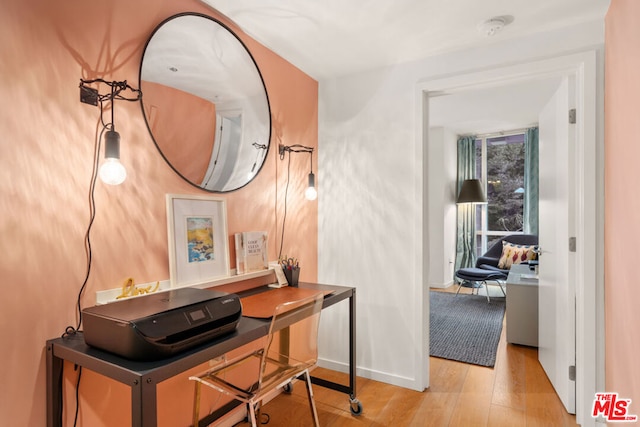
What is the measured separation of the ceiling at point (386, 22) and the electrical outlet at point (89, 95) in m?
0.86

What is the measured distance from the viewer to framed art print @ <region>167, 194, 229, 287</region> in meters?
1.74

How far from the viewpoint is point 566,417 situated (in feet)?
7.05

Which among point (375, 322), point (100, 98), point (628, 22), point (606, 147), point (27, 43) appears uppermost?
point (628, 22)

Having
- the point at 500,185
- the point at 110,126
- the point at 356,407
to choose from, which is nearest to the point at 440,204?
the point at 500,185

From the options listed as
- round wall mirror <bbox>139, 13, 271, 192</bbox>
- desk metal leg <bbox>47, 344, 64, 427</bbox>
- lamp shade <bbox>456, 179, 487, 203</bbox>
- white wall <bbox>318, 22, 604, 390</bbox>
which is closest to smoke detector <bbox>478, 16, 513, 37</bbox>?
white wall <bbox>318, 22, 604, 390</bbox>

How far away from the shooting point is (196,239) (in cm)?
185

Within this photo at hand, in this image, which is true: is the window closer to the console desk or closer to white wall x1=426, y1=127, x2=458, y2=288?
white wall x1=426, y1=127, x2=458, y2=288

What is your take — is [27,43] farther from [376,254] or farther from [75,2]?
[376,254]

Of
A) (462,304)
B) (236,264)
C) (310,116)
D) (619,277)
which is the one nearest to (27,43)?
(236,264)

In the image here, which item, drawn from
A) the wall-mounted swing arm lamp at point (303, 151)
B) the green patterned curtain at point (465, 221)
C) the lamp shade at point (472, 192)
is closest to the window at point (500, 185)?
the green patterned curtain at point (465, 221)

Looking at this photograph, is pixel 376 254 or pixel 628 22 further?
pixel 376 254

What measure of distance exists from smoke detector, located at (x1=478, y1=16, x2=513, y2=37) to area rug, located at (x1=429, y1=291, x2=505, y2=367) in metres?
2.42

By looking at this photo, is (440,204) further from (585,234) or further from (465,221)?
(585,234)

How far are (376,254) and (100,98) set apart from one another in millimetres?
1938
